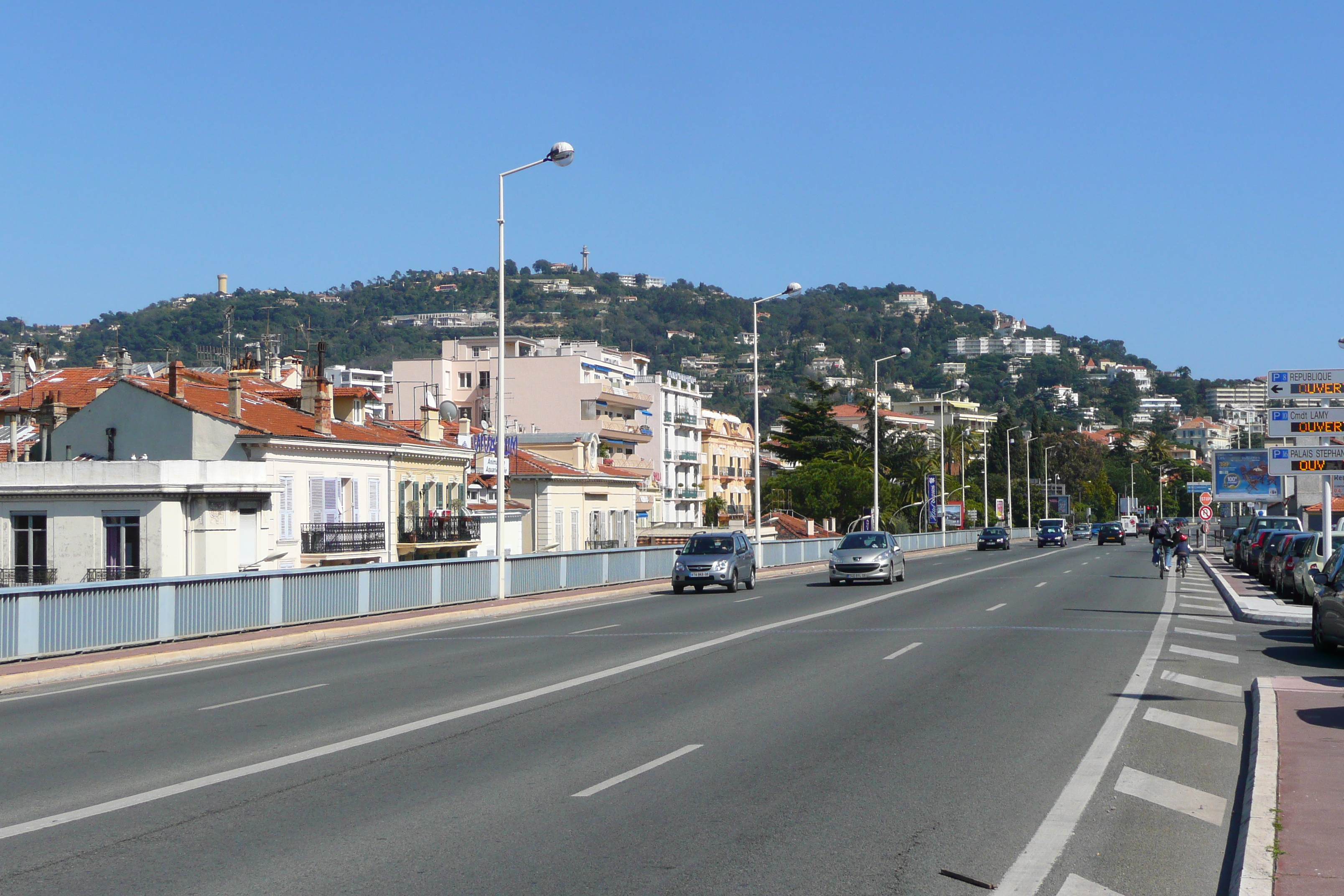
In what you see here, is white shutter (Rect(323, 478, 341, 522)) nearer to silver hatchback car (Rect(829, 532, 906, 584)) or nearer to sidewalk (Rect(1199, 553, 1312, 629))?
silver hatchback car (Rect(829, 532, 906, 584))

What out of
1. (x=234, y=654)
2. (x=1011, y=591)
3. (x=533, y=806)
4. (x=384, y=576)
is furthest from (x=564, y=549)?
(x=533, y=806)

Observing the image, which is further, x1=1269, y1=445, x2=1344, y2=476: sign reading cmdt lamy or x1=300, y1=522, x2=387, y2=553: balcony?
x1=300, y1=522, x2=387, y2=553: balcony

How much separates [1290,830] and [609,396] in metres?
96.1

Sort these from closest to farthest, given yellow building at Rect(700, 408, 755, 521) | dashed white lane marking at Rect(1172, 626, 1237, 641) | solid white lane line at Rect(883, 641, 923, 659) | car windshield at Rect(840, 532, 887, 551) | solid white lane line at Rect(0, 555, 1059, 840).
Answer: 1. solid white lane line at Rect(0, 555, 1059, 840)
2. solid white lane line at Rect(883, 641, 923, 659)
3. dashed white lane marking at Rect(1172, 626, 1237, 641)
4. car windshield at Rect(840, 532, 887, 551)
5. yellow building at Rect(700, 408, 755, 521)

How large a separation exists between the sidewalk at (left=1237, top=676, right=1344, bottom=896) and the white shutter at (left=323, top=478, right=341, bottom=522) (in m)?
39.1

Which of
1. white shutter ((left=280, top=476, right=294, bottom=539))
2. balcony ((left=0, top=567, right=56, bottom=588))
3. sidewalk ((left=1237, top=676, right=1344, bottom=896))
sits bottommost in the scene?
balcony ((left=0, top=567, right=56, bottom=588))

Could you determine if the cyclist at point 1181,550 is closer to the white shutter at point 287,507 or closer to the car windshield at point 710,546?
the car windshield at point 710,546

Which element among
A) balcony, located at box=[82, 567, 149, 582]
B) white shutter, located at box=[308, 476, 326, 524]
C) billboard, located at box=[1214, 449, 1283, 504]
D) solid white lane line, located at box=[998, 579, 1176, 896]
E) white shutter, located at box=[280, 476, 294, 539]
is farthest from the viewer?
billboard, located at box=[1214, 449, 1283, 504]

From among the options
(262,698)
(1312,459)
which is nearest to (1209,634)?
(1312,459)

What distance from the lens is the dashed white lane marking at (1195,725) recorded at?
1164cm

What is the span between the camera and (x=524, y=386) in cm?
10725

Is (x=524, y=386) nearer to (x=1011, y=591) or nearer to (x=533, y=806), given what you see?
(x=1011, y=591)

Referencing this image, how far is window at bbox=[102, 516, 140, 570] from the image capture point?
42969mm

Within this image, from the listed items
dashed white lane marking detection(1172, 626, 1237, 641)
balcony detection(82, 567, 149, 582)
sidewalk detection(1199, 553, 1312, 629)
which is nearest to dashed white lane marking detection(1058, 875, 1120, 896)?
dashed white lane marking detection(1172, 626, 1237, 641)
